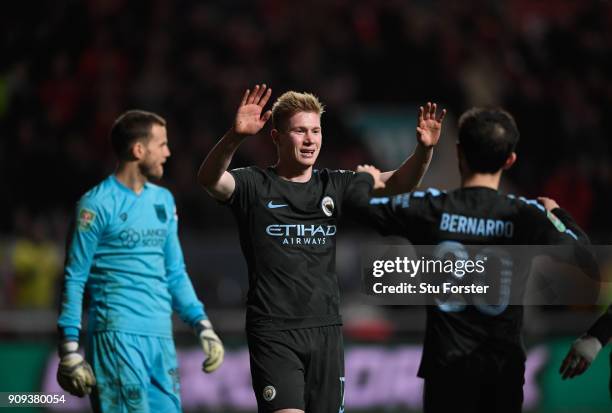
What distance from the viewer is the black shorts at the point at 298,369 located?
18.1 ft

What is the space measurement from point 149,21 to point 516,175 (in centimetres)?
582

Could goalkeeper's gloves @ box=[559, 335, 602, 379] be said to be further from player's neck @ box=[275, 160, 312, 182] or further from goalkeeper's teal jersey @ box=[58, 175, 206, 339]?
goalkeeper's teal jersey @ box=[58, 175, 206, 339]

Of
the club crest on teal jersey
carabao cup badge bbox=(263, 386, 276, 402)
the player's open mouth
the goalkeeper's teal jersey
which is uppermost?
the player's open mouth

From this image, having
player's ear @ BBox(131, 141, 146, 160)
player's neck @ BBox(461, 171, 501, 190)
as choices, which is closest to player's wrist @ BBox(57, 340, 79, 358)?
player's ear @ BBox(131, 141, 146, 160)

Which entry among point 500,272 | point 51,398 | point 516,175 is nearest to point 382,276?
point 500,272

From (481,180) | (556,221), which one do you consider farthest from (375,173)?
(556,221)

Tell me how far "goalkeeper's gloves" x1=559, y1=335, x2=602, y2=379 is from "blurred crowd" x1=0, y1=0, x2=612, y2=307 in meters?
8.21

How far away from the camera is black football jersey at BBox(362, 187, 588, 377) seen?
5.03 m

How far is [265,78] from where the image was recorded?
48.6 feet

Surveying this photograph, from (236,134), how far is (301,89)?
9.09m

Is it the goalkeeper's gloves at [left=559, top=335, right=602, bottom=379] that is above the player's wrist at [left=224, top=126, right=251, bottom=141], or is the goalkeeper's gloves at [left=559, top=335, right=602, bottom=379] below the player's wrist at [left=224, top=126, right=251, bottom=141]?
below

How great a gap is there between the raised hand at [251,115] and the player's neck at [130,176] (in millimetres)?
1355

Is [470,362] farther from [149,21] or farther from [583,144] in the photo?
[149,21]

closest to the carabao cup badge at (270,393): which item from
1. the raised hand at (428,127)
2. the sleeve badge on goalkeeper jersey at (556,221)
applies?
the raised hand at (428,127)
